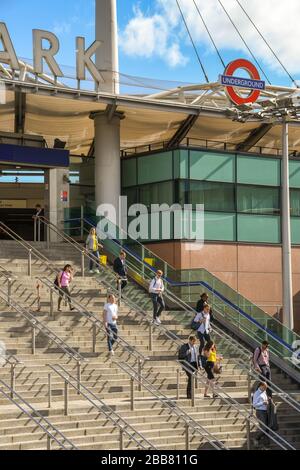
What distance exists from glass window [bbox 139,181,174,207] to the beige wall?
6.10 ft

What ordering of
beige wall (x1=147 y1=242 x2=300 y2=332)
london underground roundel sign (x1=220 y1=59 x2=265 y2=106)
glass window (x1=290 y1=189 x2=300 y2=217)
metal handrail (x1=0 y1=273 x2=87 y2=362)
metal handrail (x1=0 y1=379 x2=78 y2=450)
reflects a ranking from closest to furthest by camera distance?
1. metal handrail (x1=0 y1=379 x2=78 y2=450)
2. metal handrail (x1=0 y1=273 x2=87 y2=362)
3. london underground roundel sign (x1=220 y1=59 x2=265 y2=106)
4. beige wall (x1=147 y1=242 x2=300 y2=332)
5. glass window (x1=290 y1=189 x2=300 y2=217)

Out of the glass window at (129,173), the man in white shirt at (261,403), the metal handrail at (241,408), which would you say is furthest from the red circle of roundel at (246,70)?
the man in white shirt at (261,403)

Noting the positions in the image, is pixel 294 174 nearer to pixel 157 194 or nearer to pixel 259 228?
pixel 259 228

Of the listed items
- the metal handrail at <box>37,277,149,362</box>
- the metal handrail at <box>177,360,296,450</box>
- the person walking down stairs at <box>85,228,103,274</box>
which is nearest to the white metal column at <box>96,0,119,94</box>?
the person walking down stairs at <box>85,228,103,274</box>

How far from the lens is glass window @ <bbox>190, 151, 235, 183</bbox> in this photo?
34406 mm

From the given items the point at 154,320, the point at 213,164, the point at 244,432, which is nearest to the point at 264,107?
the point at 213,164

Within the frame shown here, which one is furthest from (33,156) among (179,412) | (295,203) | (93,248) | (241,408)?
(179,412)

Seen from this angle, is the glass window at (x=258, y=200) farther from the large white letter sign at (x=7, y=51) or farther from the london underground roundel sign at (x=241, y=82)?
the large white letter sign at (x=7, y=51)

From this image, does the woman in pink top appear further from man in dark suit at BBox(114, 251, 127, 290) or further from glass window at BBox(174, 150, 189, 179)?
glass window at BBox(174, 150, 189, 179)

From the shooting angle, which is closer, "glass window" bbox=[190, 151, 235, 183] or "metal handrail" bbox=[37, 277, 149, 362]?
"metal handrail" bbox=[37, 277, 149, 362]

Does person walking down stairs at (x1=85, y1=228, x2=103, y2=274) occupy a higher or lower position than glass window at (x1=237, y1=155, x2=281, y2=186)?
lower

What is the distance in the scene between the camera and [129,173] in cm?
3712

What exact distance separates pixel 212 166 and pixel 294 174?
3928 millimetres

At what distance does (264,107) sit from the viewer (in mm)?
30547
